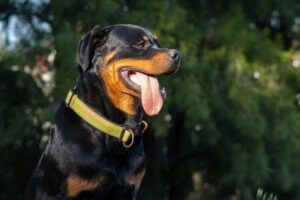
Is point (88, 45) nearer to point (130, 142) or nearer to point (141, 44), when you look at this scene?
point (141, 44)

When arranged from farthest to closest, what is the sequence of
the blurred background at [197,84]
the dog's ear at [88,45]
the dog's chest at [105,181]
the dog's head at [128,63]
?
the blurred background at [197,84]
the dog's ear at [88,45]
the dog's head at [128,63]
the dog's chest at [105,181]

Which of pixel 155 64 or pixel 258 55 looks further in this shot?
pixel 258 55

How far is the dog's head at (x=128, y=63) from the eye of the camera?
15.1 feet

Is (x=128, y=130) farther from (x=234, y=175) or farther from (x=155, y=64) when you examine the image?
(x=234, y=175)

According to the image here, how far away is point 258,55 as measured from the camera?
11883 mm

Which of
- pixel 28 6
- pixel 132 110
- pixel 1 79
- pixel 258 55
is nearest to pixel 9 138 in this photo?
pixel 1 79

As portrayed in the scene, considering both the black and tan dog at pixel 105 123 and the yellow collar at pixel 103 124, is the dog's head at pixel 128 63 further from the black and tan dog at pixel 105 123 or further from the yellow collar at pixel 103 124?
the yellow collar at pixel 103 124

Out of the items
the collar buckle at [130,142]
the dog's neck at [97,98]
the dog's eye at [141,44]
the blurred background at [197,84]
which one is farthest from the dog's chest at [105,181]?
the blurred background at [197,84]

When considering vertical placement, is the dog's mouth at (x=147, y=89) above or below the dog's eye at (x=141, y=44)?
below

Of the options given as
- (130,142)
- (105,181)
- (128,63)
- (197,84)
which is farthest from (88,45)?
(197,84)

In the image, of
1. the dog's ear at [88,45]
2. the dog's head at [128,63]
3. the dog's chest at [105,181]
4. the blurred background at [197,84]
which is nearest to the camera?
the dog's chest at [105,181]

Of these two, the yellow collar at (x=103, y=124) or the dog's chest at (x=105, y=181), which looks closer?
the dog's chest at (x=105, y=181)

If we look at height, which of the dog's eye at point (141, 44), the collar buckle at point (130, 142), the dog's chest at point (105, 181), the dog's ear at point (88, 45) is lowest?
the dog's chest at point (105, 181)

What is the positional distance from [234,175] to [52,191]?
25.6ft
